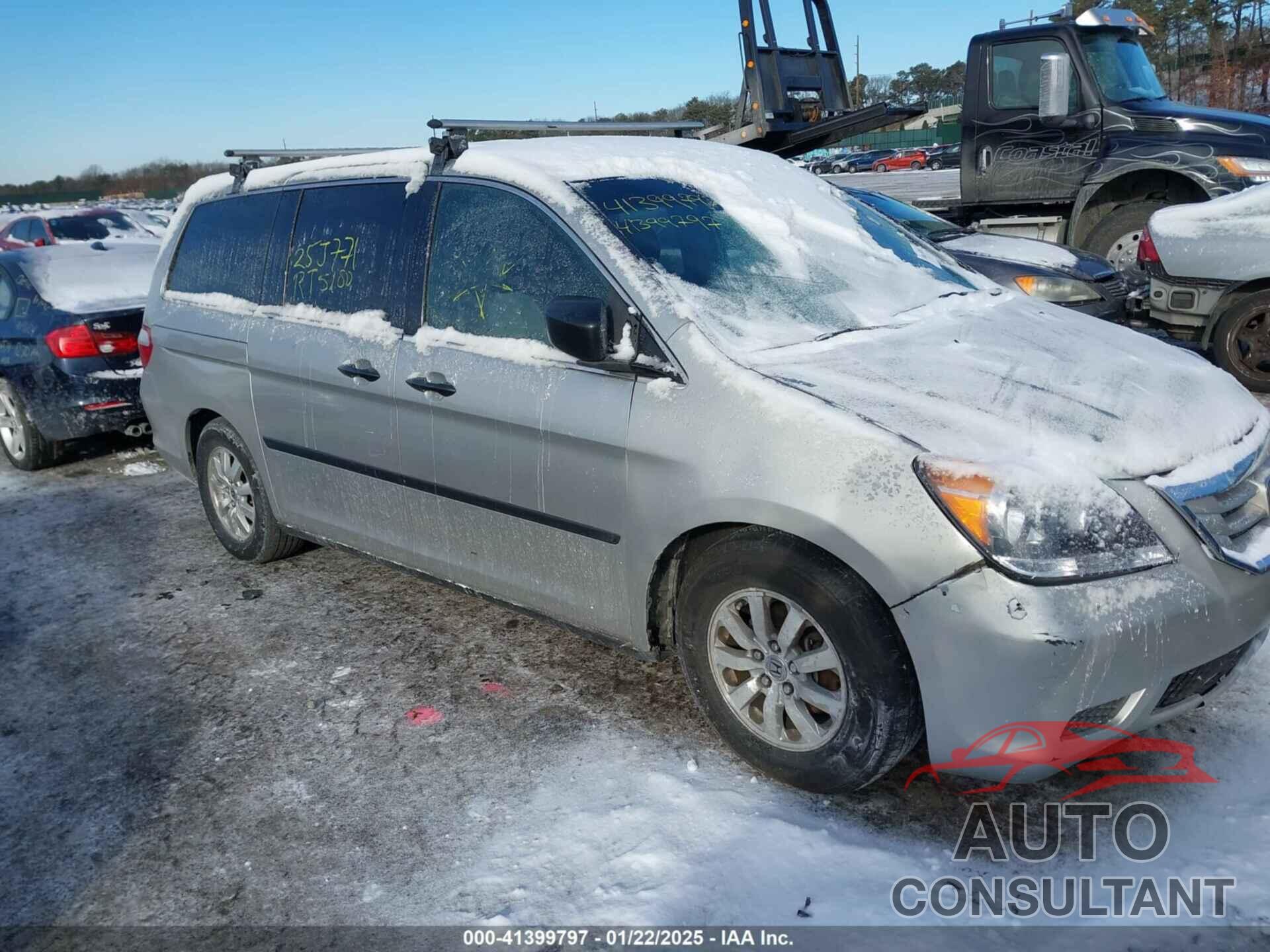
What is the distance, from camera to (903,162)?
150 feet

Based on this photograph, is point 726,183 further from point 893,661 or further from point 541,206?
point 893,661

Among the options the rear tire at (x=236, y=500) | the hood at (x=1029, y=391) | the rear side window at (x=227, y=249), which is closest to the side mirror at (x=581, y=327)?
the hood at (x=1029, y=391)

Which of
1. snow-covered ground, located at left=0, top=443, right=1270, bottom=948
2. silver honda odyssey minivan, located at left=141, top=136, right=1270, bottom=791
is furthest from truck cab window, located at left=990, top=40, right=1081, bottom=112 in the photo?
snow-covered ground, located at left=0, top=443, right=1270, bottom=948

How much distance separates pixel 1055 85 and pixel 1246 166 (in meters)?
1.69

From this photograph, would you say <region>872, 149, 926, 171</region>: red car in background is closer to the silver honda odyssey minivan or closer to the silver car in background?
the silver car in background

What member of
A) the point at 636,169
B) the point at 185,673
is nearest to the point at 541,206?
the point at 636,169

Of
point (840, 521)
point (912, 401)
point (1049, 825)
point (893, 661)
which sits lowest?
point (1049, 825)

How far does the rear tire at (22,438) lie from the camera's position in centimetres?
715

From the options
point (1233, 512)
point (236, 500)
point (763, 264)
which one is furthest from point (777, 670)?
point (236, 500)

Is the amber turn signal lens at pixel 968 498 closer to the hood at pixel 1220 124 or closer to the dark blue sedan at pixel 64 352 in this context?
the dark blue sedan at pixel 64 352

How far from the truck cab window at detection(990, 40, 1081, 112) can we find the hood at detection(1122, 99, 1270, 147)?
0.83m

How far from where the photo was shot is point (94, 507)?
638 centimetres

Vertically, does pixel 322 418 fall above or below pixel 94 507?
above

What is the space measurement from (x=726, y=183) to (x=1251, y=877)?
2.66 meters
